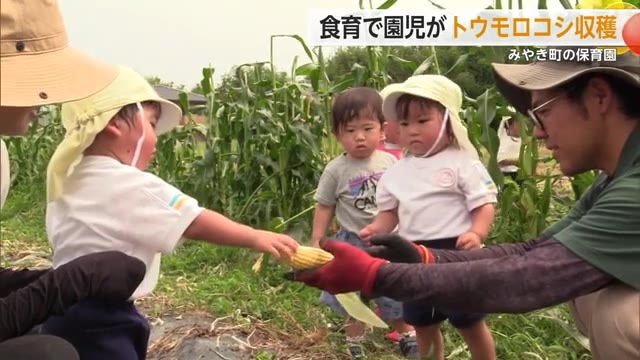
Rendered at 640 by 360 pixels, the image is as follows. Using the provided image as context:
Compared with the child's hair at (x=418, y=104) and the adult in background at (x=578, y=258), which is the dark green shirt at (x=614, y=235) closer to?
the adult in background at (x=578, y=258)

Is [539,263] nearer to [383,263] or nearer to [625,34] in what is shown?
[383,263]

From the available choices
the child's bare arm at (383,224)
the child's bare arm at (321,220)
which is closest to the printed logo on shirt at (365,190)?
the child's bare arm at (321,220)

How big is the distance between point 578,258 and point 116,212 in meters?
1.06

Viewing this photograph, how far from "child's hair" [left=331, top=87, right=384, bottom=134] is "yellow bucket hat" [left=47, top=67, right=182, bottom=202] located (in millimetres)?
1155

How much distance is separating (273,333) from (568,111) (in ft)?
5.59

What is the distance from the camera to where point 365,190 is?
9.78ft

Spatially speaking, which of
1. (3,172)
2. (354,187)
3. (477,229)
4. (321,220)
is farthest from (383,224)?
(3,172)

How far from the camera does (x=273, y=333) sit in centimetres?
291

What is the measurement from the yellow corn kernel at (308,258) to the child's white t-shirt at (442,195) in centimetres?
71

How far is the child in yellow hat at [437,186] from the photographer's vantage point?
2.36 metres

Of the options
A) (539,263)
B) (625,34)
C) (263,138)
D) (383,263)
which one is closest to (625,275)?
(539,263)

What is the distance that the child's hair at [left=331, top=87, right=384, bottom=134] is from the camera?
2.85m

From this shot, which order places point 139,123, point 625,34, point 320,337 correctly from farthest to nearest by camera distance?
point 320,337 < point 625,34 < point 139,123

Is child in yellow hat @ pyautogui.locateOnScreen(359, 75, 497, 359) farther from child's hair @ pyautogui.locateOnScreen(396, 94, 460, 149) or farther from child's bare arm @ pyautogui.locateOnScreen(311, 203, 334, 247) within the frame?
child's bare arm @ pyautogui.locateOnScreen(311, 203, 334, 247)
